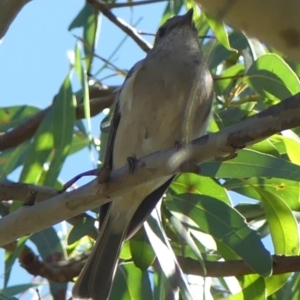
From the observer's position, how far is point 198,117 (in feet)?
5.35

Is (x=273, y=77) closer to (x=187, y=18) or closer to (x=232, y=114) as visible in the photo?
(x=232, y=114)

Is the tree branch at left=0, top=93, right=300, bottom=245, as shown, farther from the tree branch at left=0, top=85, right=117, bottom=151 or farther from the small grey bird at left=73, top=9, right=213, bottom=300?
the tree branch at left=0, top=85, right=117, bottom=151

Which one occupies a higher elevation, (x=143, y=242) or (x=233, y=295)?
(x=143, y=242)

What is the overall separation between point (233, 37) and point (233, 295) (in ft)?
2.63

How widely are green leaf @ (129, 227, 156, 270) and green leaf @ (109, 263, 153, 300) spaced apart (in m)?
0.07

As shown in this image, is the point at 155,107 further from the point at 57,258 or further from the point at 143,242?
the point at 57,258

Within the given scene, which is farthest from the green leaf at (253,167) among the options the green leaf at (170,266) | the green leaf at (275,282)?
the green leaf at (275,282)

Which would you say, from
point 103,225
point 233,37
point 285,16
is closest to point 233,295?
point 103,225

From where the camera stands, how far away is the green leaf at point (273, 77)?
1.70 metres

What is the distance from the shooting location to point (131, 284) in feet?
5.66

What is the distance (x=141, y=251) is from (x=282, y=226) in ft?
1.24

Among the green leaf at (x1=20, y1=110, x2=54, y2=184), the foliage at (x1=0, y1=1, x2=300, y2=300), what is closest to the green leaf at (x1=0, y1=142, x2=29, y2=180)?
the foliage at (x1=0, y1=1, x2=300, y2=300)

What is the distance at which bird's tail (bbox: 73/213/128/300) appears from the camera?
170cm

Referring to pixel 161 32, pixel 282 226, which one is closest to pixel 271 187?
pixel 282 226
